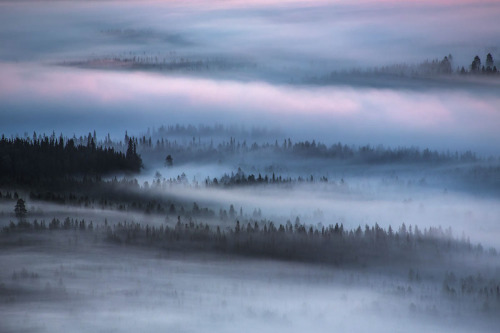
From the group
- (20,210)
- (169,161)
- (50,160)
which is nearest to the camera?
(20,210)

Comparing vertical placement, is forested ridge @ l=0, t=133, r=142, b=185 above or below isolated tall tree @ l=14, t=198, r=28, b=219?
above

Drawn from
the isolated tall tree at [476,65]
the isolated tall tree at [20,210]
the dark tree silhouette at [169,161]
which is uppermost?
the isolated tall tree at [476,65]

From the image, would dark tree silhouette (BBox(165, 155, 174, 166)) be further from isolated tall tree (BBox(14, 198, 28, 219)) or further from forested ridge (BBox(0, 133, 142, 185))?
isolated tall tree (BBox(14, 198, 28, 219))

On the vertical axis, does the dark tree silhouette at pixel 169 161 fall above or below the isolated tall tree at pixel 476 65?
below

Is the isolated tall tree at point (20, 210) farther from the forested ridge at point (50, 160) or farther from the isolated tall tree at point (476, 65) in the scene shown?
the isolated tall tree at point (476, 65)

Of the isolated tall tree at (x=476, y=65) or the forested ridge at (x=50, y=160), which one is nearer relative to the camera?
the forested ridge at (x=50, y=160)

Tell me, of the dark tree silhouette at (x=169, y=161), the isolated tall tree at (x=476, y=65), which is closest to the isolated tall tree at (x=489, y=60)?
the isolated tall tree at (x=476, y=65)

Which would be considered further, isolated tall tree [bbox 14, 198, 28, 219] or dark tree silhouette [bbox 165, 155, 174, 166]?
dark tree silhouette [bbox 165, 155, 174, 166]

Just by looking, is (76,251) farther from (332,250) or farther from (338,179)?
(338,179)

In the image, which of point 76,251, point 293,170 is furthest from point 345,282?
point 293,170

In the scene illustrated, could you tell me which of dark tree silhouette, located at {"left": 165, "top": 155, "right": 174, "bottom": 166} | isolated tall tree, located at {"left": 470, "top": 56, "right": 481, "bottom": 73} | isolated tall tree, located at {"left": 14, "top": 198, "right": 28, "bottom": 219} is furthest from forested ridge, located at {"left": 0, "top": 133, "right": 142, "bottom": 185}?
isolated tall tree, located at {"left": 470, "top": 56, "right": 481, "bottom": 73}

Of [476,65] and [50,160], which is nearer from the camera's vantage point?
[50,160]

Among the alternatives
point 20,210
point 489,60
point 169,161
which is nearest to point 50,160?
point 20,210

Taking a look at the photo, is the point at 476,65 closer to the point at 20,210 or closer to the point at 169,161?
the point at 169,161
